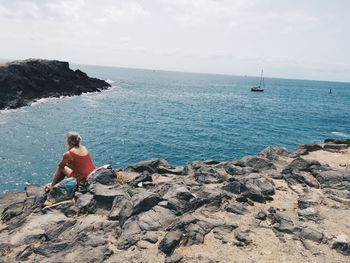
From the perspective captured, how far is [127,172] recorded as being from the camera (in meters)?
19.6

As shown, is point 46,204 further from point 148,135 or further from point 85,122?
point 85,122

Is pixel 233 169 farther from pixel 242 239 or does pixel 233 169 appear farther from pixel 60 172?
pixel 60 172

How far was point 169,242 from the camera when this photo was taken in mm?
11266

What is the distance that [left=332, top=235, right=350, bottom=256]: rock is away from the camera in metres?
11.4

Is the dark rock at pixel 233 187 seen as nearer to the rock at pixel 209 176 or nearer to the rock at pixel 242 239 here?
the rock at pixel 209 176

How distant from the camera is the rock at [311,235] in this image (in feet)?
39.6

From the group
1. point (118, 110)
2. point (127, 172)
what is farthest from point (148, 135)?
point (127, 172)

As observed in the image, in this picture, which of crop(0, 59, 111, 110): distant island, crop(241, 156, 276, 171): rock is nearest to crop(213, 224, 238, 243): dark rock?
crop(241, 156, 276, 171): rock

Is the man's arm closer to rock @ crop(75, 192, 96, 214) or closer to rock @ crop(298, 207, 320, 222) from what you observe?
rock @ crop(75, 192, 96, 214)

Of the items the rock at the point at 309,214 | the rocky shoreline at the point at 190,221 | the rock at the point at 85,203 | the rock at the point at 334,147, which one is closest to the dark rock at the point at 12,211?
the rocky shoreline at the point at 190,221

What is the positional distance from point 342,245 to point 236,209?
4.07 m

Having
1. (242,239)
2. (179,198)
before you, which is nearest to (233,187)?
(179,198)

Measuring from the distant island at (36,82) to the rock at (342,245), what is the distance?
6978cm

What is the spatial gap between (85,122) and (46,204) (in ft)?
163
